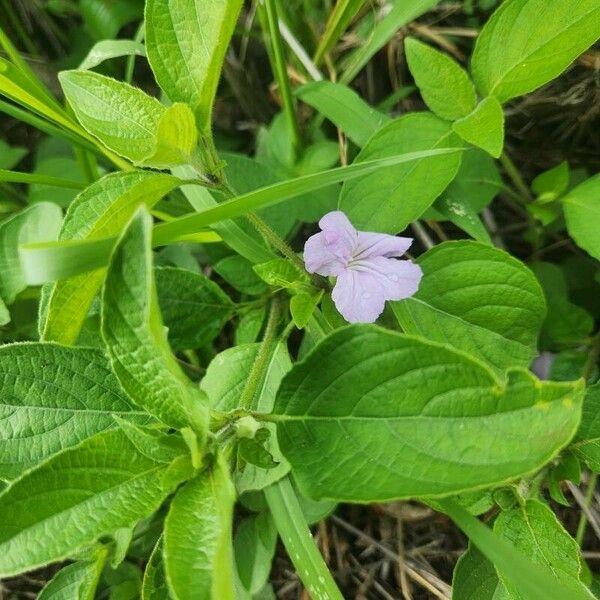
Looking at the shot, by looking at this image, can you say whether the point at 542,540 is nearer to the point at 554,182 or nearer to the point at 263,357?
the point at 263,357

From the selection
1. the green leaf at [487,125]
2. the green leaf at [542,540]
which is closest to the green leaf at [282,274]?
the green leaf at [487,125]

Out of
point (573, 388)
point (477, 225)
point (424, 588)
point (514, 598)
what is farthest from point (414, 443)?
point (424, 588)

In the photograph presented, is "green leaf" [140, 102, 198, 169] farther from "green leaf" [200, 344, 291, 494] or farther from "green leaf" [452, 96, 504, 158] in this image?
"green leaf" [452, 96, 504, 158]

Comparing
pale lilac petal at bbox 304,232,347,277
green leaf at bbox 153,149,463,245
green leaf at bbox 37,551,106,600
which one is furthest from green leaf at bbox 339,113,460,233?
green leaf at bbox 37,551,106,600

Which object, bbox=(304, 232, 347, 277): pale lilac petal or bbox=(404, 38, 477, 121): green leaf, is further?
bbox=(404, 38, 477, 121): green leaf

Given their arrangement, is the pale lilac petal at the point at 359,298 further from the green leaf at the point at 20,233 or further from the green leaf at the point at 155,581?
the green leaf at the point at 20,233
